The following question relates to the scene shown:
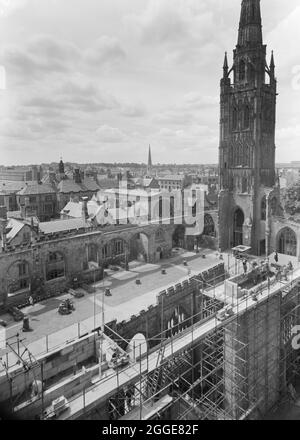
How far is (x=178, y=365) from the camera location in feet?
55.6

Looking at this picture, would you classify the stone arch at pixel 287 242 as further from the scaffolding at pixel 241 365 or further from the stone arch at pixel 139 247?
the scaffolding at pixel 241 365

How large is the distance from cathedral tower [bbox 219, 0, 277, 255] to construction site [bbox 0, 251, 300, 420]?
18.8 meters

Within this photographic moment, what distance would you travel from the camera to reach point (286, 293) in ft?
75.3

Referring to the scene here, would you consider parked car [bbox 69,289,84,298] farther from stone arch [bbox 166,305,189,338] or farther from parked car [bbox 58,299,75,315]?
stone arch [bbox 166,305,189,338]

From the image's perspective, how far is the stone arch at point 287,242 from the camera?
134 feet

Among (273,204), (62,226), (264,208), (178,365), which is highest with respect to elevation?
(273,204)

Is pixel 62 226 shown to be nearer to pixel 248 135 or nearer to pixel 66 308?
pixel 66 308

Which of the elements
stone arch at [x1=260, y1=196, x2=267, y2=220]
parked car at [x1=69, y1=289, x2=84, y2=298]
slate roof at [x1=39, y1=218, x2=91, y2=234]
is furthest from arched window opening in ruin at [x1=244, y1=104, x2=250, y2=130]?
parked car at [x1=69, y1=289, x2=84, y2=298]

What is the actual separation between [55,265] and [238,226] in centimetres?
2692

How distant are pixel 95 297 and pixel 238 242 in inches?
988

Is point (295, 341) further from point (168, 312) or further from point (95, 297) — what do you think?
point (95, 297)

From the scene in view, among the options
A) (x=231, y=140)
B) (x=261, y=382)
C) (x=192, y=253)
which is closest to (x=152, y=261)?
(x=192, y=253)

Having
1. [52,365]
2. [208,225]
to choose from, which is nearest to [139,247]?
[208,225]
